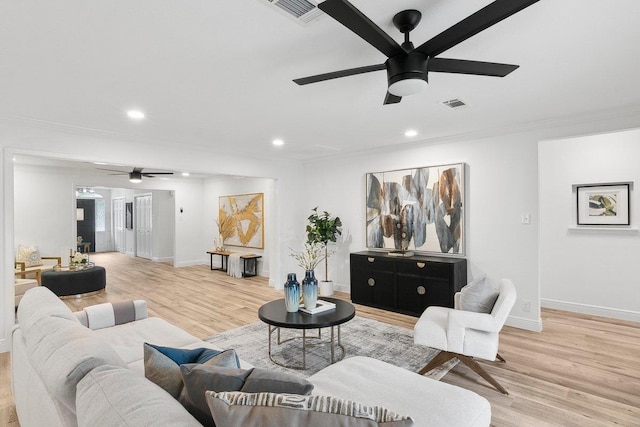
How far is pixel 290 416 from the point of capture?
0.93 meters

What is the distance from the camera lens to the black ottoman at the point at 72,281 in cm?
554

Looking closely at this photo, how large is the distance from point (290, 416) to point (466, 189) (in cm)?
426

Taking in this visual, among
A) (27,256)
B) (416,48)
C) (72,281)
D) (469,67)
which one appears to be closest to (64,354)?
(416,48)

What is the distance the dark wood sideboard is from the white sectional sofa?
2.56m

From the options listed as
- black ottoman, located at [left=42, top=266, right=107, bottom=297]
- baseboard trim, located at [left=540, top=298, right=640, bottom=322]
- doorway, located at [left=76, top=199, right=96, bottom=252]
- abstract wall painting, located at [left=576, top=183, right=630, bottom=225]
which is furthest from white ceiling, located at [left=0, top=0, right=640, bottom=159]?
doorway, located at [left=76, top=199, right=96, bottom=252]

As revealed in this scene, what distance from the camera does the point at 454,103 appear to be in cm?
324

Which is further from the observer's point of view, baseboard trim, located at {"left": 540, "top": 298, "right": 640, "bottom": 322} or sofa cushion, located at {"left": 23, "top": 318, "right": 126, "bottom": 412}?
baseboard trim, located at {"left": 540, "top": 298, "right": 640, "bottom": 322}

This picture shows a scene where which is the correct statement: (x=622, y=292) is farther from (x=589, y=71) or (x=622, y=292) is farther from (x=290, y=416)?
(x=290, y=416)

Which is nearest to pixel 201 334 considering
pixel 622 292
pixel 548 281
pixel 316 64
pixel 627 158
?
pixel 316 64

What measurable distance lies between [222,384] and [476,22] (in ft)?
5.75

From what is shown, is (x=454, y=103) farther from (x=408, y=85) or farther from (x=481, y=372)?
(x=481, y=372)

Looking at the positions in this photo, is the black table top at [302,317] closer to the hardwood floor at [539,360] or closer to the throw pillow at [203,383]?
the hardwood floor at [539,360]

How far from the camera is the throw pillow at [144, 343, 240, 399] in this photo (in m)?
1.30

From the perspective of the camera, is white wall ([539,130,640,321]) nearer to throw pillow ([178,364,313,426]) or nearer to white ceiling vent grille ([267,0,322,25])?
white ceiling vent grille ([267,0,322,25])
